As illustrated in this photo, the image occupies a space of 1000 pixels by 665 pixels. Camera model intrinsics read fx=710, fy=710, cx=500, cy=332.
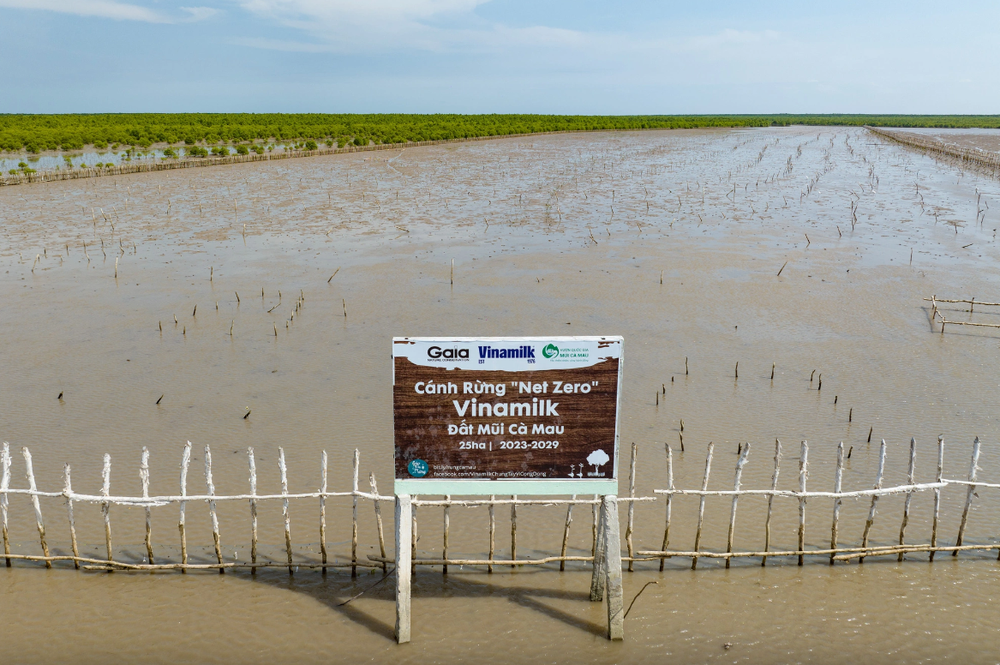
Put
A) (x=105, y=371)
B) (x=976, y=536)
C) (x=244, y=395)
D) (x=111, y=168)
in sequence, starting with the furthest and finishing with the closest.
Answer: (x=111, y=168)
(x=105, y=371)
(x=244, y=395)
(x=976, y=536)

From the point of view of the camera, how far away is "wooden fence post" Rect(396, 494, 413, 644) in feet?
14.4

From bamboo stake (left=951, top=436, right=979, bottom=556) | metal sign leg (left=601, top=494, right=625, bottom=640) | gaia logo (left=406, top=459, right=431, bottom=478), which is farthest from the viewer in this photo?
bamboo stake (left=951, top=436, right=979, bottom=556)

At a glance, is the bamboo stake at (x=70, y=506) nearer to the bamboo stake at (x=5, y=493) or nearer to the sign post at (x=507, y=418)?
the bamboo stake at (x=5, y=493)

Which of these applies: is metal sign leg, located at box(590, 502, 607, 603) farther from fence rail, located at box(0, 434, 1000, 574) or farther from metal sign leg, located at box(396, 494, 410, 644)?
metal sign leg, located at box(396, 494, 410, 644)

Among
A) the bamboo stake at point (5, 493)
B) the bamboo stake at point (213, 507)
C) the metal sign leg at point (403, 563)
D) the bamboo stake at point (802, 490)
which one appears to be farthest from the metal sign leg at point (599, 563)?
the bamboo stake at point (5, 493)

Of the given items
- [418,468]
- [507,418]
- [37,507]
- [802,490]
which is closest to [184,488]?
[37,507]

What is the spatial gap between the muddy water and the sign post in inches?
42.3

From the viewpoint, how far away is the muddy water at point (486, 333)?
15.6ft

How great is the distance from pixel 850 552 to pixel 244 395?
22.0 feet

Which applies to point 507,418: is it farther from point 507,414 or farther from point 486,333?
point 486,333

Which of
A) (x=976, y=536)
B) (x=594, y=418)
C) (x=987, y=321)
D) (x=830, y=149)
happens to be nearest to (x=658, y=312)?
(x=987, y=321)

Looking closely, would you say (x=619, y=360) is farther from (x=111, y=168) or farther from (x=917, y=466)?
(x=111, y=168)

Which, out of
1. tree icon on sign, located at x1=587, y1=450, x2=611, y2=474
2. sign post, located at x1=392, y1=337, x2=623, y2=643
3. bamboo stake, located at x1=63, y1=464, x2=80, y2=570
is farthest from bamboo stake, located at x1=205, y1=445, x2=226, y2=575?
tree icon on sign, located at x1=587, y1=450, x2=611, y2=474

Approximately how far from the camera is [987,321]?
1123 cm
